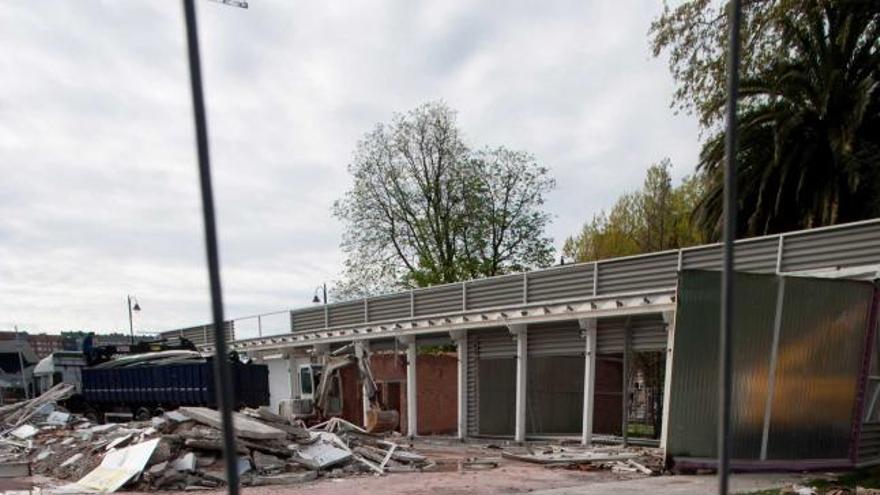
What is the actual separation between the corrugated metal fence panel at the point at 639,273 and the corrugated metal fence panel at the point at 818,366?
531 centimetres

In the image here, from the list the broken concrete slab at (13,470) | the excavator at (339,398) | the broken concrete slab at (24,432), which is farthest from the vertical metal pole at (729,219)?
the broken concrete slab at (24,432)

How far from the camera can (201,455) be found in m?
15.7

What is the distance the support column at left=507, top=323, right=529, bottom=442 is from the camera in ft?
73.6

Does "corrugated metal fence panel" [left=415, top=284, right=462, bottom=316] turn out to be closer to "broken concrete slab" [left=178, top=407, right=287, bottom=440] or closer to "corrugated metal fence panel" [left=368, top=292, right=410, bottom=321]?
"corrugated metal fence panel" [left=368, top=292, right=410, bottom=321]

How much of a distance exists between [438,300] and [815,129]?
13.0 metres

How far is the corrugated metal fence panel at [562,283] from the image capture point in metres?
20.9

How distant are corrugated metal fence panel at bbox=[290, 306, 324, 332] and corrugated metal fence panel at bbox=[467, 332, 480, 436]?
9.40 metres

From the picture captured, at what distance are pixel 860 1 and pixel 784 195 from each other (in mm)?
5184

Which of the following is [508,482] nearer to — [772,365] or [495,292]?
[772,365]

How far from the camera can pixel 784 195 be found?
20516 millimetres

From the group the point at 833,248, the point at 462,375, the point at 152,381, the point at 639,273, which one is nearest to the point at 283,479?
the point at 639,273

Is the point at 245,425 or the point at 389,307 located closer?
the point at 245,425

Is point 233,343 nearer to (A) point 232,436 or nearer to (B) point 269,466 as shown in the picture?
(B) point 269,466

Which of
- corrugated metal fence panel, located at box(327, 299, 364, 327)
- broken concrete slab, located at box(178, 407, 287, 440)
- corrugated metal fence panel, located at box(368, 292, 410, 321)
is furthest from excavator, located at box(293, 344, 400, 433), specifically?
broken concrete slab, located at box(178, 407, 287, 440)
